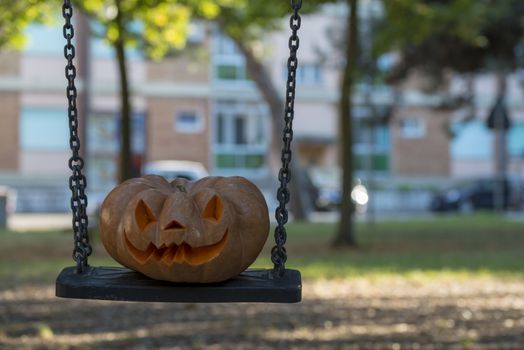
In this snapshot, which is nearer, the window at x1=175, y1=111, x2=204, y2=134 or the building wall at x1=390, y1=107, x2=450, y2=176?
the window at x1=175, y1=111, x2=204, y2=134

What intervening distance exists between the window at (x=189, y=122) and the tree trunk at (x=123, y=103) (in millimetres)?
28518

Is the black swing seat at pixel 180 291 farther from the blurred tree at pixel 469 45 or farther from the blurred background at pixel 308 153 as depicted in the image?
the blurred tree at pixel 469 45

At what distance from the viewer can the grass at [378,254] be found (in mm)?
11266

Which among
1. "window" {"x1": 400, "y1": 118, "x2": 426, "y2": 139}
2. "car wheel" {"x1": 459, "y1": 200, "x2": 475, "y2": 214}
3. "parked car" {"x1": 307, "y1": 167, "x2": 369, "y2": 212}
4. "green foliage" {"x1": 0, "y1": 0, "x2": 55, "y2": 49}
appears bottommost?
"car wheel" {"x1": 459, "y1": 200, "x2": 475, "y2": 214}

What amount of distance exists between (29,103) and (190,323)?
35841 millimetres

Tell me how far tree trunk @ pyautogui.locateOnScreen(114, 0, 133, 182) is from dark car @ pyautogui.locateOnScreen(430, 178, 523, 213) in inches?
979

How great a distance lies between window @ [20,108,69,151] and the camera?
41.3 m

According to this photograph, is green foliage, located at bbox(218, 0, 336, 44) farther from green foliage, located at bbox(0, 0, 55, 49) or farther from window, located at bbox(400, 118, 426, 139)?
window, located at bbox(400, 118, 426, 139)

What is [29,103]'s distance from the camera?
41.3 meters

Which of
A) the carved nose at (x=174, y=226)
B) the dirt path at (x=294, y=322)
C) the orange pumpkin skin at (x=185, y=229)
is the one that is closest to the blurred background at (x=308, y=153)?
the dirt path at (x=294, y=322)

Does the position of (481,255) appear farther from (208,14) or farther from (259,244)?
(259,244)

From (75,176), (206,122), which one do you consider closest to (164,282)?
(75,176)

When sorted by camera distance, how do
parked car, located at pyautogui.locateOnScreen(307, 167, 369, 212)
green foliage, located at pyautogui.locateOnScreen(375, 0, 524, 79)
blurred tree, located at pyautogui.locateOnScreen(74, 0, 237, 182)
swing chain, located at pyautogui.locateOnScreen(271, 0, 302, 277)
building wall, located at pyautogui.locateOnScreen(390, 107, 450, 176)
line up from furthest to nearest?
building wall, located at pyautogui.locateOnScreen(390, 107, 450, 176)
parked car, located at pyautogui.locateOnScreen(307, 167, 369, 212)
green foliage, located at pyautogui.locateOnScreen(375, 0, 524, 79)
blurred tree, located at pyautogui.locateOnScreen(74, 0, 237, 182)
swing chain, located at pyautogui.locateOnScreen(271, 0, 302, 277)

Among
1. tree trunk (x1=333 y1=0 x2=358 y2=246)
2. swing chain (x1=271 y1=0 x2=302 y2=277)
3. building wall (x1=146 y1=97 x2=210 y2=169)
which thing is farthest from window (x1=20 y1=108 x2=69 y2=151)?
swing chain (x1=271 y1=0 x2=302 y2=277)
